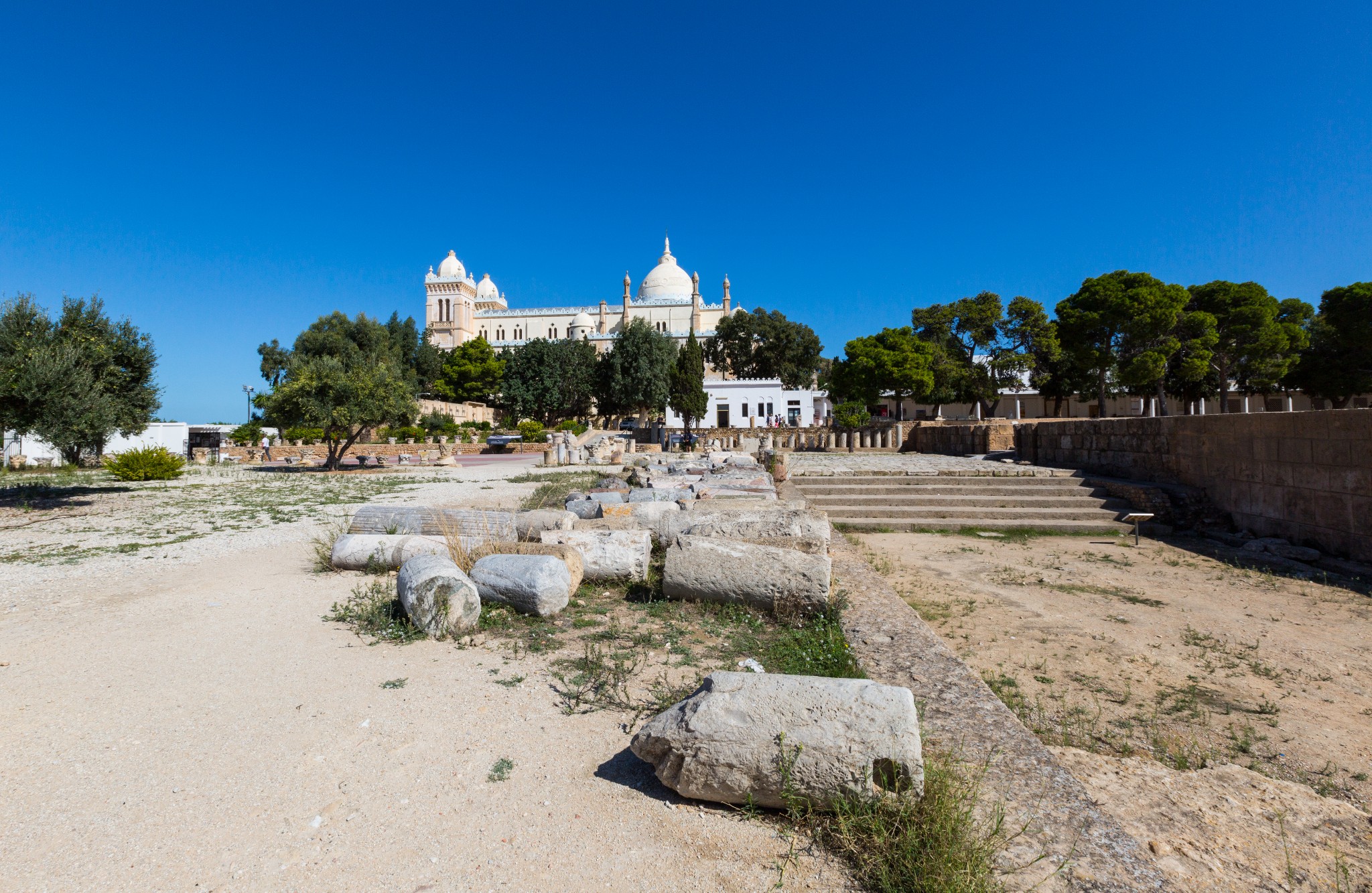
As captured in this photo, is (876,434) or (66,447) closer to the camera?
(66,447)

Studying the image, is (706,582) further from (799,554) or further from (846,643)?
(846,643)

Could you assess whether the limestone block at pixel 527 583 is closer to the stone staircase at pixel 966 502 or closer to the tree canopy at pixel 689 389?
the stone staircase at pixel 966 502

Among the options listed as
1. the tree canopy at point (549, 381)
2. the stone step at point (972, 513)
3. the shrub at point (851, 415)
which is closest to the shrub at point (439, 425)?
the tree canopy at point (549, 381)

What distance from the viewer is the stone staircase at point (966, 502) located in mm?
9492

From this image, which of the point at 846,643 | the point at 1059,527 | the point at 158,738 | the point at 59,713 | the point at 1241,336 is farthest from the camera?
the point at 1241,336

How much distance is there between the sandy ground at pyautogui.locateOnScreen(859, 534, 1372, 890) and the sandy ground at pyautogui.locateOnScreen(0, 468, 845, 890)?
1.53 meters

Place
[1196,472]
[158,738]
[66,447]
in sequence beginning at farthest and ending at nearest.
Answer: [66,447] → [1196,472] → [158,738]

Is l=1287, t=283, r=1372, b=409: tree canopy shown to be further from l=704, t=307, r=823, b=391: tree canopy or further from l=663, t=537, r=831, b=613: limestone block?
l=663, t=537, r=831, b=613: limestone block

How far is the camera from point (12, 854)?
209 centimetres

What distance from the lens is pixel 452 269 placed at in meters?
73.9

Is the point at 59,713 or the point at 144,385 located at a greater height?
the point at 144,385

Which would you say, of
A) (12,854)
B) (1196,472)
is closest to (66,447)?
(12,854)

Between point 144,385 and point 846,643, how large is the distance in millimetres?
16407

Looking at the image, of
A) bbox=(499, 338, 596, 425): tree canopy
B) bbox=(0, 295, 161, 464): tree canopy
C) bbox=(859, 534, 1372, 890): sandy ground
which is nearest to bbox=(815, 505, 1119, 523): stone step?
bbox=(859, 534, 1372, 890): sandy ground
